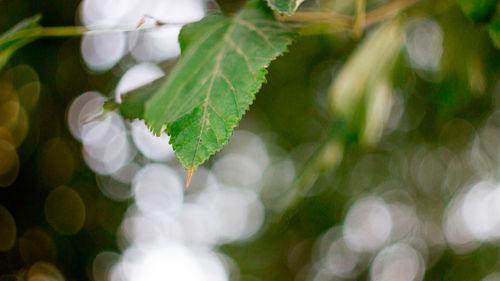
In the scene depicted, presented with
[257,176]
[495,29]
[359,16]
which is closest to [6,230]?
[257,176]

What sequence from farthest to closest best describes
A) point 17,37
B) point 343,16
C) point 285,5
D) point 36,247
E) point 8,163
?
point 36,247
point 8,163
point 343,16
point 17,37
point 285,5

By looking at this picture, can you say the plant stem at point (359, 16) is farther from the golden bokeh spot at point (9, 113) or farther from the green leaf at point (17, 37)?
the golden bokeh spot at point (9, 113)

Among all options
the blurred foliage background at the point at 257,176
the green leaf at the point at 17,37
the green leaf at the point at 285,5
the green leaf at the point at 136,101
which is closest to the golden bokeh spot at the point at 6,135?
the blurred foliage background at the point at 257,176

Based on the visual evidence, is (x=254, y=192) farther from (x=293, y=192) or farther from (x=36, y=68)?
(x=293, y=192)

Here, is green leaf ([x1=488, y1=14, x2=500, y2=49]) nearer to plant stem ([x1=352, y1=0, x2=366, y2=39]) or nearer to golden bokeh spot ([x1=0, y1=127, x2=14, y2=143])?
plant stem ([x1=352, y1=0, x2=366, y2=39])

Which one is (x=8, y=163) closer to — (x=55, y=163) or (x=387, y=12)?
(x=55, y=163)

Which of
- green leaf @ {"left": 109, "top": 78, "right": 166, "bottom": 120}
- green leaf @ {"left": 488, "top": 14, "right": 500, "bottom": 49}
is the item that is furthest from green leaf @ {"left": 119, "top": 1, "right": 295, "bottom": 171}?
green leaf @ {"left": 488, "top": 14, "right": 500, "bottom": 49}

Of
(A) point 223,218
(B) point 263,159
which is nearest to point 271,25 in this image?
(B) point 263,159
